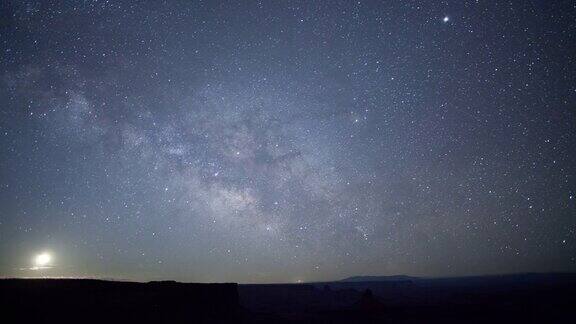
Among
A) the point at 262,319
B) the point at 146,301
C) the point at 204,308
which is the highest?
the point at 146,301

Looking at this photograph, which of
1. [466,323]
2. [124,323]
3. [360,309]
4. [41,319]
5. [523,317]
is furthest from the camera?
[360,309]

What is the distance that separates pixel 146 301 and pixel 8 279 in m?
6.68

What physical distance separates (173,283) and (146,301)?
10.4 ft

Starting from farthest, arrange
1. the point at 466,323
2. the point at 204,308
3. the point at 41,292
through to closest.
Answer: the point at 466,323 → the point at 204,308 → the point at 41,292

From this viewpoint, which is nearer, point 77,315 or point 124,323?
point 77,315

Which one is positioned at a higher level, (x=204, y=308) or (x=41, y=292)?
(x=41, y=292)

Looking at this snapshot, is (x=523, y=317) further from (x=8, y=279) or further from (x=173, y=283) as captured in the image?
(x=8, y=279)

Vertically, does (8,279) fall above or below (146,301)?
above

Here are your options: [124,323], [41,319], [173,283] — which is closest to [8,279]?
[41,319]

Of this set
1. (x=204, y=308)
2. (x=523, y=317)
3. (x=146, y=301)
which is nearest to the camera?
(x=146, y=301)

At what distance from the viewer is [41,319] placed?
14125mm

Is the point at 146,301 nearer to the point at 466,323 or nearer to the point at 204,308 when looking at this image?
the point at 204,308

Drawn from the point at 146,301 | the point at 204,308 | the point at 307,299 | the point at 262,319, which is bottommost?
the point at 307,299

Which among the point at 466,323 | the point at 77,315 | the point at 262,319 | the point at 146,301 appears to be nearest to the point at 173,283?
the point at 146,301
